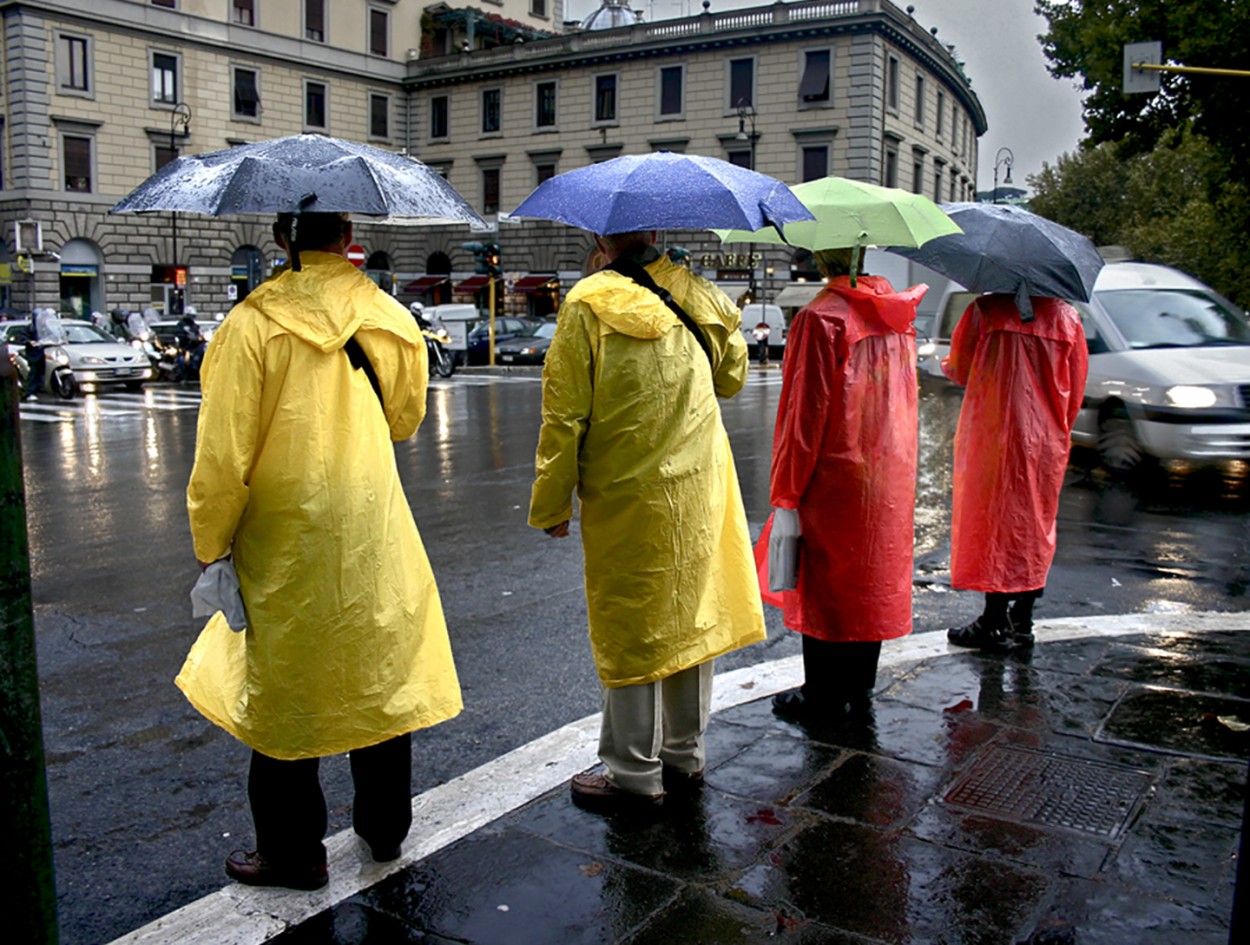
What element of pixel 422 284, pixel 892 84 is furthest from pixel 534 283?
pixel 892 84

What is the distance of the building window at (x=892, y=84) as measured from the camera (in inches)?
1815

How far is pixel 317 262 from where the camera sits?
3.24 m

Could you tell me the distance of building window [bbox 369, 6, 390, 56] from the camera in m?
53.4

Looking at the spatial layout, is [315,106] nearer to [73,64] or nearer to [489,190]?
[489,190]

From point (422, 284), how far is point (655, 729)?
51297mm

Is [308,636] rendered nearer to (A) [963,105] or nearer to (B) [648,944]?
(B) [648,944]

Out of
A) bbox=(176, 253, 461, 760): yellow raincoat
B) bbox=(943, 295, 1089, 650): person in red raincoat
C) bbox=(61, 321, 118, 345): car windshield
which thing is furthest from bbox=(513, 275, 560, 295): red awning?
bbox=(176, 253, 461, 760): yellow raincoat

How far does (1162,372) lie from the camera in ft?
34.7

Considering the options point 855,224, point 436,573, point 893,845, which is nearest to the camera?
point 893,845

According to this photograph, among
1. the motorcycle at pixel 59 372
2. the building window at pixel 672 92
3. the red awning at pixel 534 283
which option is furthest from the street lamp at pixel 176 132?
the motorcycle at pixel 59 372

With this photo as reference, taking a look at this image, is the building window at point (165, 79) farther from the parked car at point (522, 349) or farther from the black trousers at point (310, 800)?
the black trousers at point (310, 800)

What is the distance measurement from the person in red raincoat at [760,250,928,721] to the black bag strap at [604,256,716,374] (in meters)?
0.75

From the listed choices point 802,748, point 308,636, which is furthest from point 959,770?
point 308,636

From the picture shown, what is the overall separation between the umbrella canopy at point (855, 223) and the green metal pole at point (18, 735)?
9.72 ft
